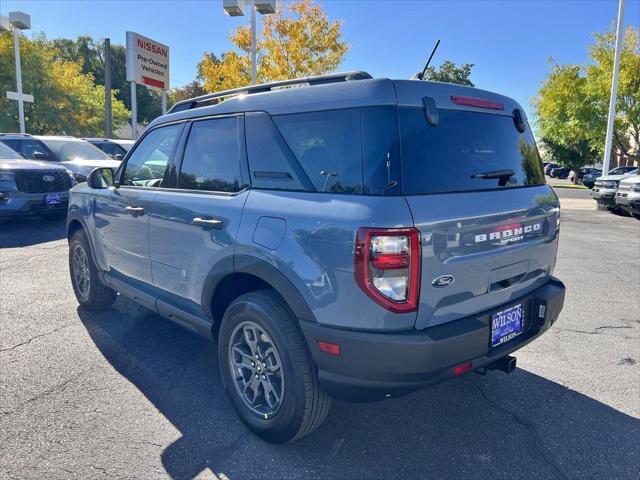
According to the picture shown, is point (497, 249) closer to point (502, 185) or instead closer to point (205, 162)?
point (502, 185)

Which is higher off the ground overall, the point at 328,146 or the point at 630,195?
the point at 328,146

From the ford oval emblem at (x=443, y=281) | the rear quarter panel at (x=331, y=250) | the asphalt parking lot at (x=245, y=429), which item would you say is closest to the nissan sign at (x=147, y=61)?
the asphalt parking lot at (x=245, y=429)

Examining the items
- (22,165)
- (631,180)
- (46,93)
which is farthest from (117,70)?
(631,180)

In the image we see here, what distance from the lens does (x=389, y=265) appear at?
2109mm

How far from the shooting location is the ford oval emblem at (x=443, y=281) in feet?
7.24

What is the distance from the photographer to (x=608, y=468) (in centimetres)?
251

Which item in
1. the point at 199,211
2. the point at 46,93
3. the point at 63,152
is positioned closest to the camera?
the point at 199,211

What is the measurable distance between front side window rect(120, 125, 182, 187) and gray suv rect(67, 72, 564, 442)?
0.88 feet

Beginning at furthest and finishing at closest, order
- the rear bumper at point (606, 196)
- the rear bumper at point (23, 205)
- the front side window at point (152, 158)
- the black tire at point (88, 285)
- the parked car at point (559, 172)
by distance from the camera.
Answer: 1. the parked car at point (559, 172)
2. the rear bumper at point (606, 196)
3. the rear bumper at point (23, 205)
4. the black tire at point (88, 285)
5. the front side window at point (152, 158)

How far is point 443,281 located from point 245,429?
60.5 inches

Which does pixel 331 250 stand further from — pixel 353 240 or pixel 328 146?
pixel 328 146

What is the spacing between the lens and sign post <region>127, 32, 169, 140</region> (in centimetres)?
1755

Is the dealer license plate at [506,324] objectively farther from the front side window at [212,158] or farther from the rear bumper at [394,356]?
the front side window at [212,158]

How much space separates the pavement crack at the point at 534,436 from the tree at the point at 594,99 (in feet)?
72.8
